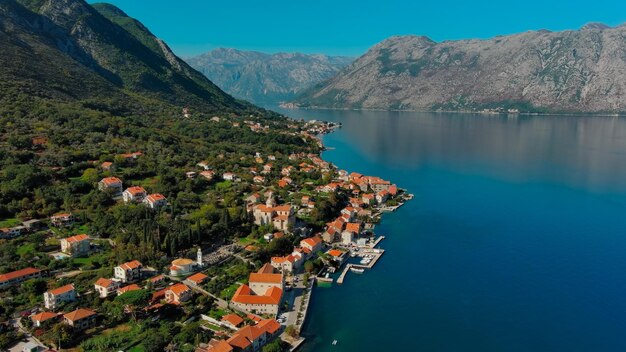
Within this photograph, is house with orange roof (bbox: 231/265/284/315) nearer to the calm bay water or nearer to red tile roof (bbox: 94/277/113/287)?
the calm bay water

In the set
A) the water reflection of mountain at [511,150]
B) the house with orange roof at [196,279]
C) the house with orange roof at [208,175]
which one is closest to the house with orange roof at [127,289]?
the house with orange roof at [196,279]

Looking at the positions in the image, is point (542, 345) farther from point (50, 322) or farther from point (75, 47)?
point (75, 47)

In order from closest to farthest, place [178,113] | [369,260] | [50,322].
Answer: [50,322] → [369,260] → [178,113]

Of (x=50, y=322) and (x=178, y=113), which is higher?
(x=178, y=113)

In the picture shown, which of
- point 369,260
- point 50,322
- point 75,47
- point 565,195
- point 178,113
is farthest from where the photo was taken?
point 75,47

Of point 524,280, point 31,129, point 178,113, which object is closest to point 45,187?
point 31,129

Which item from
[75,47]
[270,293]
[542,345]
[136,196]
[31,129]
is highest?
[75,47]

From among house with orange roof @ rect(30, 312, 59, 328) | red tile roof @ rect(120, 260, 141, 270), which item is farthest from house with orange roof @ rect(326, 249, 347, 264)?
house with orange roof @ rect(30, 312, 59, 328)
